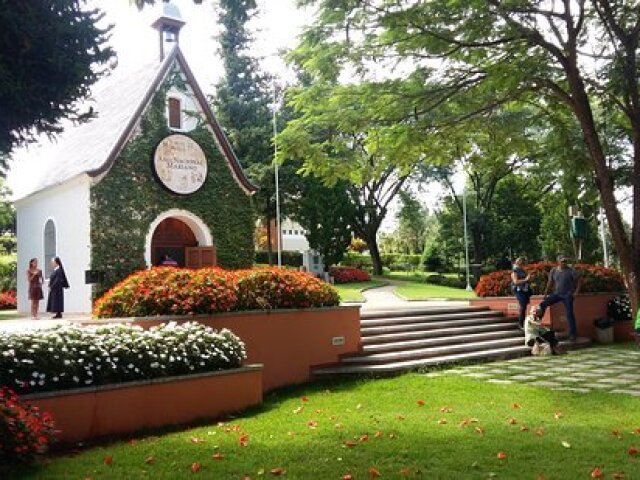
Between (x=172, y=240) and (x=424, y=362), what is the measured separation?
1185 cm

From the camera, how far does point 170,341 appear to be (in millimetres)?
8094

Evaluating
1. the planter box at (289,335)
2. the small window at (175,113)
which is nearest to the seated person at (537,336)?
the planter box at (289,335)

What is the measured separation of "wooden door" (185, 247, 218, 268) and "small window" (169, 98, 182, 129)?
407 centimetres

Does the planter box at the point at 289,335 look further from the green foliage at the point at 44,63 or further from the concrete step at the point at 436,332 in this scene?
the green foliage at the point at 44,63

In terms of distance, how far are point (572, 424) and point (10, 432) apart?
217 inches

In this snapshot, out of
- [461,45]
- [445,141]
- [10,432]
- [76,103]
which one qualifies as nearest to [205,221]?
[445,141]

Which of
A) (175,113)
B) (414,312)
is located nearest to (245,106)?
(175,113)

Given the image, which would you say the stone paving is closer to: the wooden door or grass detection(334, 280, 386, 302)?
the wooden door

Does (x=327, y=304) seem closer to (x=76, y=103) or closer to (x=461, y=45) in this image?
(x=461, y=45)

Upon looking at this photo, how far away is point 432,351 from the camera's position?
12.4 metres

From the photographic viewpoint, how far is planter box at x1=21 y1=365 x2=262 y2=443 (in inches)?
264

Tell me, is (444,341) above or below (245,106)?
below

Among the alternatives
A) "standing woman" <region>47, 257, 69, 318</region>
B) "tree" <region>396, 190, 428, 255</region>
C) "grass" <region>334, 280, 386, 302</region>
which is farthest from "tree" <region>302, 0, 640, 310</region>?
"tree" <region>396, 190, 428, 255</region>

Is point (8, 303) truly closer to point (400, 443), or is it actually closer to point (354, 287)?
point (354, 287)
